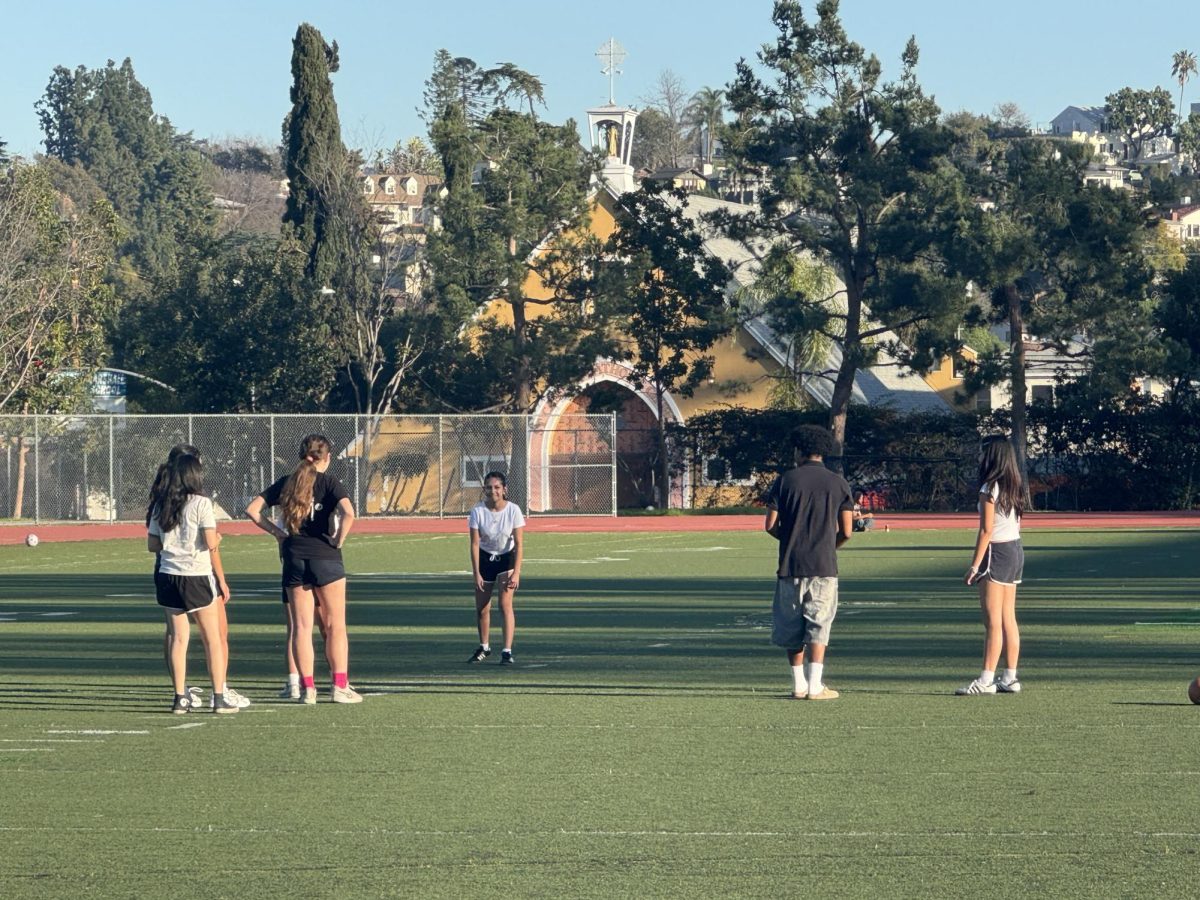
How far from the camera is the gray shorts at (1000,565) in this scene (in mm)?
12477

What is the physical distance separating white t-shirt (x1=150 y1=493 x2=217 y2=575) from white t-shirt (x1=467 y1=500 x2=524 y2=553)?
136 inches

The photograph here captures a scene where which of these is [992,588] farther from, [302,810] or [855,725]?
[302,810]

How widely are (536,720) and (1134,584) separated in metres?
14.1

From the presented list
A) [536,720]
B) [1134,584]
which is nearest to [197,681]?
[536,720]

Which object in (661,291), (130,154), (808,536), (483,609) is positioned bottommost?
(483,609)

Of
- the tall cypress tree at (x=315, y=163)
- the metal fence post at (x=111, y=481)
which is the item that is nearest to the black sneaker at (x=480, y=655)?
the metal fence post at (x=111, y=481)

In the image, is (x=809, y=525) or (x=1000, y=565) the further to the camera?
(x=1000, y=565)

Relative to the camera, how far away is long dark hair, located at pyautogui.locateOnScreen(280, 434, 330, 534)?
41.0 ft

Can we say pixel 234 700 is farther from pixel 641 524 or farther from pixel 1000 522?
pixel 641 524

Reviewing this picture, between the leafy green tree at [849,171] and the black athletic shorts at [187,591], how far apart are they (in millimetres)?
36460

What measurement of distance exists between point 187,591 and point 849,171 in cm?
3884

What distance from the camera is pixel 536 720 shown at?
1186 centimetres

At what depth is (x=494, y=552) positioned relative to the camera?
15.5 m

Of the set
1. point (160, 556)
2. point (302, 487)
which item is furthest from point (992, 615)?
point (160, 556)
